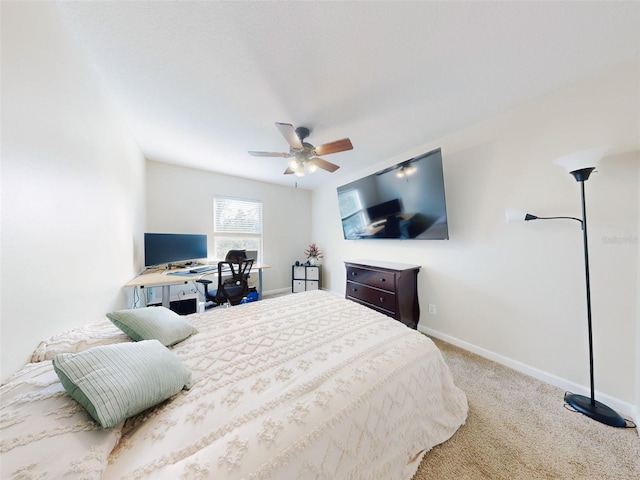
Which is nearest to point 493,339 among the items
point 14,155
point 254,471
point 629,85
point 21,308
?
point 629,85

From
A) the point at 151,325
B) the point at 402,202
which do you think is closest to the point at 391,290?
the point at 402,202

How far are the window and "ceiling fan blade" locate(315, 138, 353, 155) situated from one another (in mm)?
2448

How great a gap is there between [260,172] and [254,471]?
3.70 metres

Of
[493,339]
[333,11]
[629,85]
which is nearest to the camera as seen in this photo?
[333,11]

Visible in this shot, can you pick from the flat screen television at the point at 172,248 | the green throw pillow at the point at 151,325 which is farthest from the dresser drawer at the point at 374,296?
the flat screen television at the point at 172,248

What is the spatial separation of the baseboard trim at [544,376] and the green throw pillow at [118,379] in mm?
2691

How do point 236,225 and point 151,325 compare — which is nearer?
point 151,325

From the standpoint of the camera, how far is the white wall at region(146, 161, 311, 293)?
3326 mm

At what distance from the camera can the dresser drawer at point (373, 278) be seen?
98.1 inches

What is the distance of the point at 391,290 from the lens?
97.9 inches

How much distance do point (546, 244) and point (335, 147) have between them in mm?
2098

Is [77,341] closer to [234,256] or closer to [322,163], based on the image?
[234,256]

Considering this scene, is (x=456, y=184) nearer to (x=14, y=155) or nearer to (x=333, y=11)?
(x=333, y=11)

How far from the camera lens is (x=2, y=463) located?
18.7 inches
